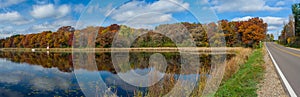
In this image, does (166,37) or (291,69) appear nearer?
(291,69)

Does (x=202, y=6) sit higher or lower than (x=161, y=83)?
higher

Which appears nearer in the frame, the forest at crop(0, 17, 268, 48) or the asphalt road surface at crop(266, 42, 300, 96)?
the asphalt road surface at crop(266, 42, 300, 96)

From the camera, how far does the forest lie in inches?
498

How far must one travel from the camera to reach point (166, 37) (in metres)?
26.9

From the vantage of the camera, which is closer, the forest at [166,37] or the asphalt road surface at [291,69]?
the asphalt road surface at [291,69]

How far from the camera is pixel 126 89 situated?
976 cm

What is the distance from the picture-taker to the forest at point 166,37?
41.5ft

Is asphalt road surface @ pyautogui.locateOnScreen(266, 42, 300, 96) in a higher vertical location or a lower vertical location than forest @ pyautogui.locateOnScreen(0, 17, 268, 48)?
lower

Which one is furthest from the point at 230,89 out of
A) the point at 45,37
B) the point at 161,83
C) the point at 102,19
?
the point at 45,37

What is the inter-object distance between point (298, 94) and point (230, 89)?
1.74 meters

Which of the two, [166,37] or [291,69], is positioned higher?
[166,37]

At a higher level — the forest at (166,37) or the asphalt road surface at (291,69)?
the forest at (166,37)

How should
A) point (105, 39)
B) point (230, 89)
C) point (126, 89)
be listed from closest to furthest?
point (230, 89) < point (126, 89) < point (105, 39)

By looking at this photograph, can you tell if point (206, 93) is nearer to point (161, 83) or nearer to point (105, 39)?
point (161, 83)
